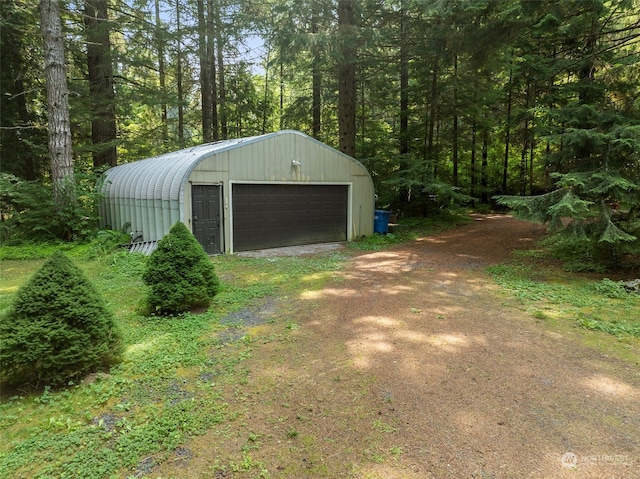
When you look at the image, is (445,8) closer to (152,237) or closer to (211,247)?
(211,247)

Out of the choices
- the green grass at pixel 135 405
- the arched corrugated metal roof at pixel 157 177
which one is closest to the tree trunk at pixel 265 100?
the arched corrugated metal roof at pixel 157 177

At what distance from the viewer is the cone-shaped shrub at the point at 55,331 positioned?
2887 mm

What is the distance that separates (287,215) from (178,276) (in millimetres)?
5868

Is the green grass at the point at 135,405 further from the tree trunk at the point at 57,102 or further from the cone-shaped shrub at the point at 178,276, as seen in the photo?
the tree trunk at the point at 57,102

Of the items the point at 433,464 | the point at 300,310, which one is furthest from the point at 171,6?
the point at 433,464

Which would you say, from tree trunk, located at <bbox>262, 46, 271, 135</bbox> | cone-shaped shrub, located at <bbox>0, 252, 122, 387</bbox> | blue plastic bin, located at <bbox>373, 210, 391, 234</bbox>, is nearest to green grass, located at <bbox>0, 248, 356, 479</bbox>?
cone-shaped shrub, located at <bbox>0, 252, 122, 387</bbox>

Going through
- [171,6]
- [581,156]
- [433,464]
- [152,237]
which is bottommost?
[433,464]

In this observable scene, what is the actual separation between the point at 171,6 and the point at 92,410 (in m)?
15.3

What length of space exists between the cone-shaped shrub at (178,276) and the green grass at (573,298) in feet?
14.9

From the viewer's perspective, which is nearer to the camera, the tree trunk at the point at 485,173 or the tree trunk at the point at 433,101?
the tree trunk at the point at 433,101

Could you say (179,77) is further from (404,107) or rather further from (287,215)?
(287,215)

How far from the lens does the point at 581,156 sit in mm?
7723

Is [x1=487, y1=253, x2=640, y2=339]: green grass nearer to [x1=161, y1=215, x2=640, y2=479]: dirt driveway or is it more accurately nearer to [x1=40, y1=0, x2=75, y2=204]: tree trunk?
[x1=161, y1=215, x2=640, y2=479]: dirt driveway

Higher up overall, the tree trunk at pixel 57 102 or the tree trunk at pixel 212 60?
the tree trunk at pixel 212 60
